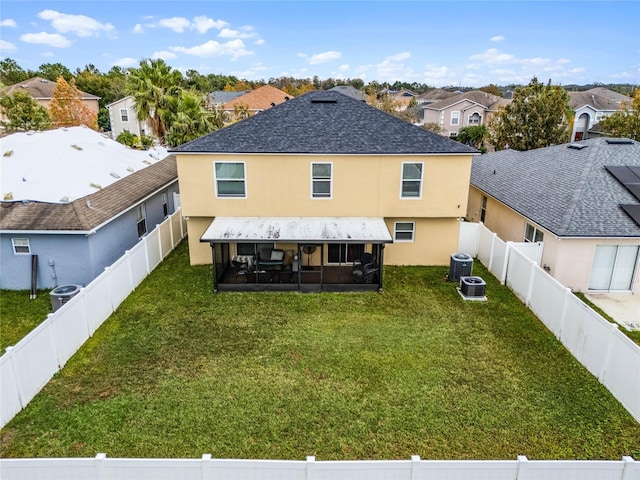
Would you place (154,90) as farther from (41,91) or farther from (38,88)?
(38,88)

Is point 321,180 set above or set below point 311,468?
above

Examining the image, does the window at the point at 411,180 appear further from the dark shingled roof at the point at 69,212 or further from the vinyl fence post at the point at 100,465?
the vinyl fence post at the point at 100,465

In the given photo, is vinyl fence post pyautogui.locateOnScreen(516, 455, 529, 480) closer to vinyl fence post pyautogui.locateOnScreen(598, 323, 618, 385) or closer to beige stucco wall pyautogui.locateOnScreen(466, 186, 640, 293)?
vinyl fence post pyautogui.locateOnScreen(598, 323, 618, 385)

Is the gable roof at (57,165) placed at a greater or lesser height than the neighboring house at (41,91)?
lesser

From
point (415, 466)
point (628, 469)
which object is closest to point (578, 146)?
point (628, 469)

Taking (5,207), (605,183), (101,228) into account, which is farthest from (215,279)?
(605,183)

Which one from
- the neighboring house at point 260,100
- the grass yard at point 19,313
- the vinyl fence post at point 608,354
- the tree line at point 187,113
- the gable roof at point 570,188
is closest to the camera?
the vinyl fence post at point 608,354

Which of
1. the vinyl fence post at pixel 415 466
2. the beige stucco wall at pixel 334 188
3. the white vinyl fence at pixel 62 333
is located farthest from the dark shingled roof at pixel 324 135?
the vinyl fence post at pixel 415 466
